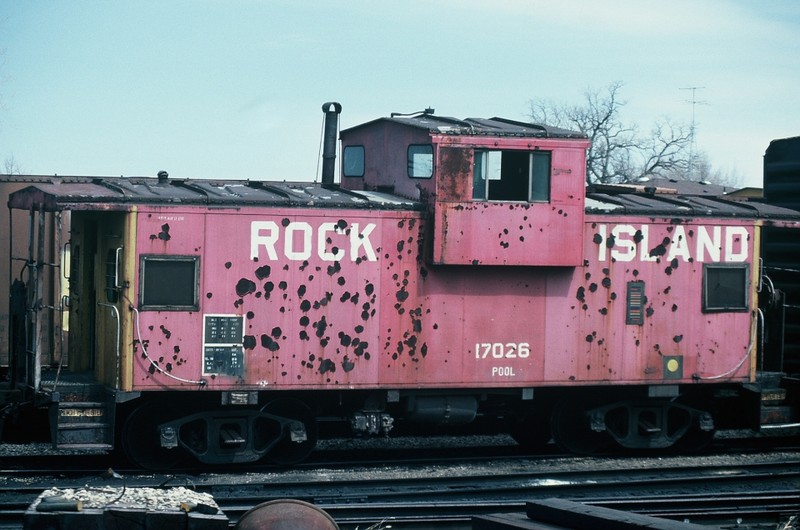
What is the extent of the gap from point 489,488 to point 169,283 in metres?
4.30

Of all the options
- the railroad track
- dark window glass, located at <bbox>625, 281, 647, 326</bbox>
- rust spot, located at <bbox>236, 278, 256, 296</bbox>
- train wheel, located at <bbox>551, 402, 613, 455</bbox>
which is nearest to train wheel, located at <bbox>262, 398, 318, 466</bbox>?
the railroad track

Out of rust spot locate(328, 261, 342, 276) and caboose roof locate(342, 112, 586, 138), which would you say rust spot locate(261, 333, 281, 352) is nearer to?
rust spot locate(328, 261, 342, 276)

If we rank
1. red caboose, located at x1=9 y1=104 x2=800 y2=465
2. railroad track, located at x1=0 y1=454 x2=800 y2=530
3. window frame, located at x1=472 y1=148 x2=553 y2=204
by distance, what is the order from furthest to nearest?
window frame, located at x1=472 y1=148 x2=553 y2=204, red caboose, located at x1=9 y1=104 x2=800 y2=465, railroad track, located at x1=0 y1=454 x2=800 y2=530

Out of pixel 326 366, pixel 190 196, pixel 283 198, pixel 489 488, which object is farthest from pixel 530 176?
pixel 190 196

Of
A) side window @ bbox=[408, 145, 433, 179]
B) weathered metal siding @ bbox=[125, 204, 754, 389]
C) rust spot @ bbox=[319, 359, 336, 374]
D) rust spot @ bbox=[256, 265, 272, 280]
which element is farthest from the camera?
side window @ bbox=[408, 145, 433, 179]

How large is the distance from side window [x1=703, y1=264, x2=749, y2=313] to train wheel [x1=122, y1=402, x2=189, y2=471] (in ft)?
23.3

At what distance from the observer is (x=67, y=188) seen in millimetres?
12234

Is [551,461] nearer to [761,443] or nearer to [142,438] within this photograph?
[761,443]

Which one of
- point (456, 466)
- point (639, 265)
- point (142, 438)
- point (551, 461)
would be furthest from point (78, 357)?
point (639, 265)

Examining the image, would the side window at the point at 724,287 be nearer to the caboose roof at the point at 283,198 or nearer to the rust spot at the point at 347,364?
the caboose roof at the point at 283,198

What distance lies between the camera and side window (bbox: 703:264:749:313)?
45.8 ft

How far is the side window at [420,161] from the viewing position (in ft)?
42.7

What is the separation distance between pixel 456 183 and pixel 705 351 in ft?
13.9

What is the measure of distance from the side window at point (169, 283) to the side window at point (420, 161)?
3031 millimetres
